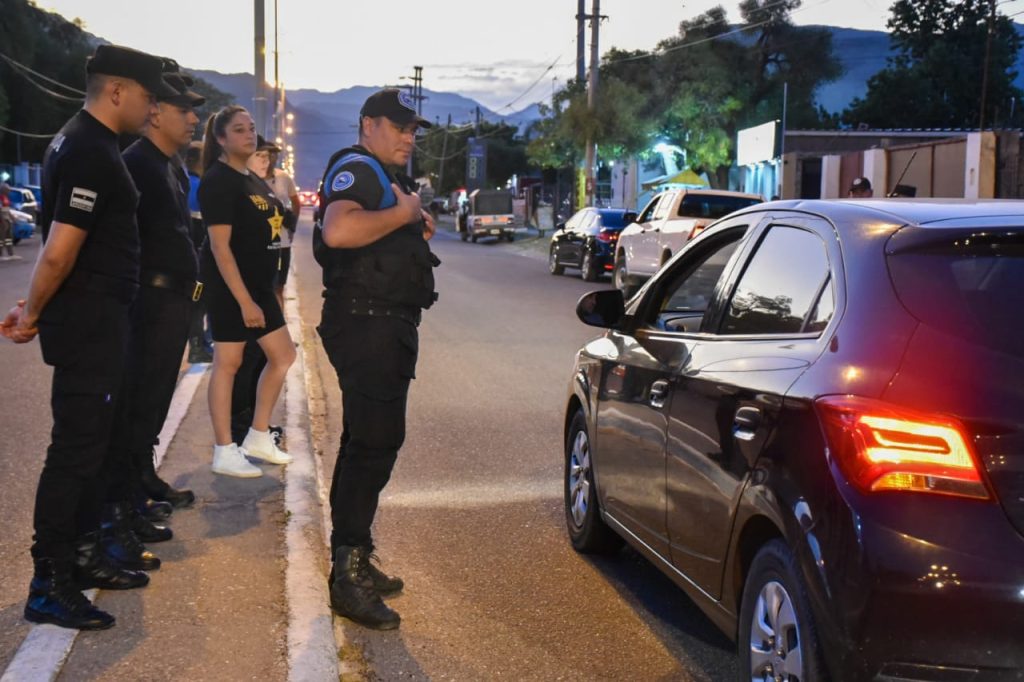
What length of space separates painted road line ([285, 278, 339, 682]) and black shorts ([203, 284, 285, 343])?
80cm

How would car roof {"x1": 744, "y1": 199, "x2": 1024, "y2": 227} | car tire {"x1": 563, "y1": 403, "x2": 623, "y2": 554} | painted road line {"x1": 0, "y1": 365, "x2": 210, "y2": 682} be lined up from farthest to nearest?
car tire {"x1": 563, "y1": 403, "x2": 623, "y2": 554}
painted road line {"x1": 0, "y1": 365, "x2": 210, "y2": 682}
car roof {"x1": 744, "y1": 199, "x2": 1024, "y2": 227}

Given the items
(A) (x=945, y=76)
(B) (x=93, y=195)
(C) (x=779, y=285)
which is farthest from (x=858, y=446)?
(A) (x=945, y=76)

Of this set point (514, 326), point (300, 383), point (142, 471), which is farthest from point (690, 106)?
point (142, 471)

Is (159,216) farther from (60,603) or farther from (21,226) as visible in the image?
(21,226)

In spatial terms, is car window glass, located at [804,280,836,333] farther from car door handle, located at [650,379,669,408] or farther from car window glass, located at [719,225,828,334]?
A: car door handle, located at [650,379,669,408]

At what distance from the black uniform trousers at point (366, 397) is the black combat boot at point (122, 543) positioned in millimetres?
835

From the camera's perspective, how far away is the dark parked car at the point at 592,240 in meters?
25.0

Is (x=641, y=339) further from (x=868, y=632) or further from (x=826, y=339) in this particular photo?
(x=868, y=632)

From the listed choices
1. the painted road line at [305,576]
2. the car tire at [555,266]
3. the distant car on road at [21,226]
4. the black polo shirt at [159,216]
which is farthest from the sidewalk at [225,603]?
the distant car on road at [21,226]

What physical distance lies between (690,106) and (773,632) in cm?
4843

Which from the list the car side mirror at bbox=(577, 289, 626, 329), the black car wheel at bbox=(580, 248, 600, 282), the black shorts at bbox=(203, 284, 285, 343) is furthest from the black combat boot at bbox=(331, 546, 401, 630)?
the black car wheel at bbox=(580, 248, 600, 282)

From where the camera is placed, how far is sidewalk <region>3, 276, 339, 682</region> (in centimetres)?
408

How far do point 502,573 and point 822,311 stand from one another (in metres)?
2.37

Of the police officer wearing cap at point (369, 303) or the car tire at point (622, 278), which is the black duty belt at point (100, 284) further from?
the car tire at point (622, 278)
